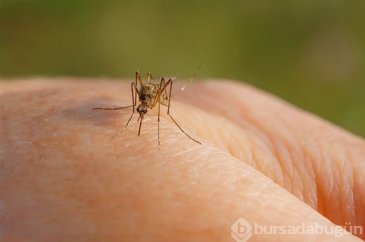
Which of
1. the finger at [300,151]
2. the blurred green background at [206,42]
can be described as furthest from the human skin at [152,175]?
the blurred green background at [206,42]

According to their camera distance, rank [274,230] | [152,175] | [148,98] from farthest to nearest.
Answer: [148,98]
[152,175]
[274,230]

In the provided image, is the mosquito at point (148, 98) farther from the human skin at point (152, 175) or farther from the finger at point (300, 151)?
the finger at point (300, 151)

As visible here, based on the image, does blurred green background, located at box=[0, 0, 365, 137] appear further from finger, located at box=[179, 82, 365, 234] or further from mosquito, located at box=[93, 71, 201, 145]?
mosquito, located at box=[93, 71, 201, 145]

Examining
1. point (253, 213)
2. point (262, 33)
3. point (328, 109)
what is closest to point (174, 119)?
point (253, 213)

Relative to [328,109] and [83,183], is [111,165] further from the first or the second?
[328,109]

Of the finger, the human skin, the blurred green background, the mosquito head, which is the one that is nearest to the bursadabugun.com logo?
the human skin

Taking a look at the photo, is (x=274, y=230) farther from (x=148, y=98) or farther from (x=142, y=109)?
(x=148, y=98)

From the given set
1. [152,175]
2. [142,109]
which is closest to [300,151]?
[142,109]
